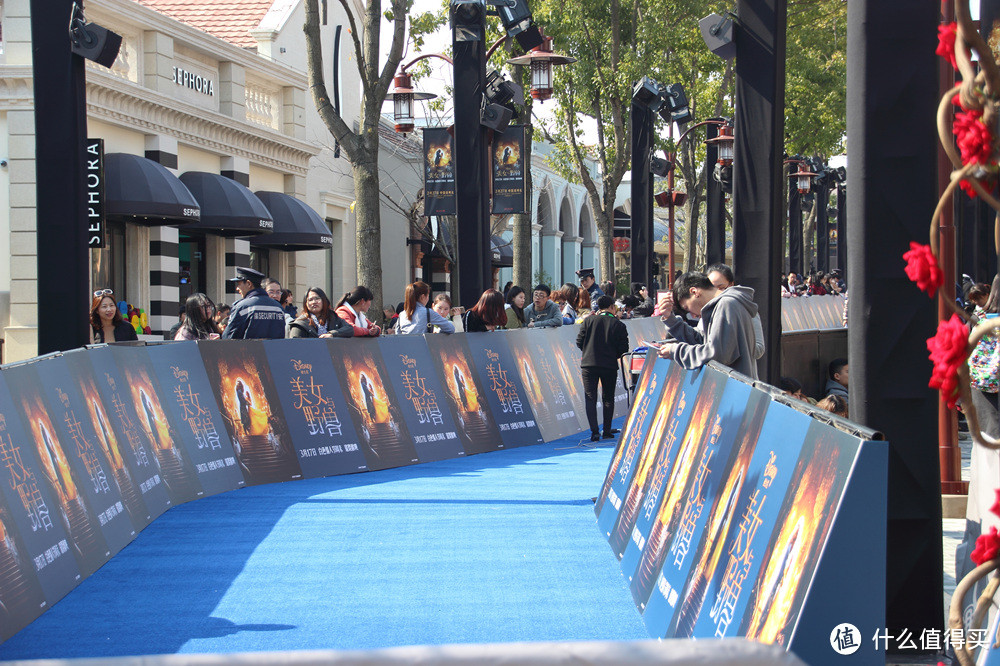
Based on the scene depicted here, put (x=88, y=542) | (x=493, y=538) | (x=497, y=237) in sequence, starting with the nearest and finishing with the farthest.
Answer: (x=88, y=542) → (x=493, y=538) → (x=497, y=237)

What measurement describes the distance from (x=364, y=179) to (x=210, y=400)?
10155mm

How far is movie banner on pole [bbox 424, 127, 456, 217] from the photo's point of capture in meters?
17.3

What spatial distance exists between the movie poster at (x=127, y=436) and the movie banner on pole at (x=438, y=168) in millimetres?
7938

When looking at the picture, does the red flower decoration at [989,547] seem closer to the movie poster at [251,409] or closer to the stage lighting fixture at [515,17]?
the movie poster at [251,409]

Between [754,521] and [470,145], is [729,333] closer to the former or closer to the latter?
[754,521]

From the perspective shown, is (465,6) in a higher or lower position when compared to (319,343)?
higher

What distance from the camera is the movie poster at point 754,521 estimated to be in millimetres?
4645

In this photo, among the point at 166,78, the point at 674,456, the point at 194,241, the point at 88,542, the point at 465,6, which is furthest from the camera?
the point at 194,241

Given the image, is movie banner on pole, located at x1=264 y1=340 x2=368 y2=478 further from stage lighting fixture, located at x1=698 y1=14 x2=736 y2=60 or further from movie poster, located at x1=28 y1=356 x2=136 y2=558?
stage lighting fixture, located at x1=698 y1=14 x2=736 y2=60

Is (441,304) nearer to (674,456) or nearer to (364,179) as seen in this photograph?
(364,179)

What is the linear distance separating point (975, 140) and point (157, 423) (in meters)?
8.72

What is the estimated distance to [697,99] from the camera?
4125cm

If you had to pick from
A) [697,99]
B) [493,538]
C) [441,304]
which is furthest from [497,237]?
[493,538]

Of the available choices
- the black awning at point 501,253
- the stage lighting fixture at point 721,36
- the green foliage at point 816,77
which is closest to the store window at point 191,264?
the stage lighting fixture at point 721,36
